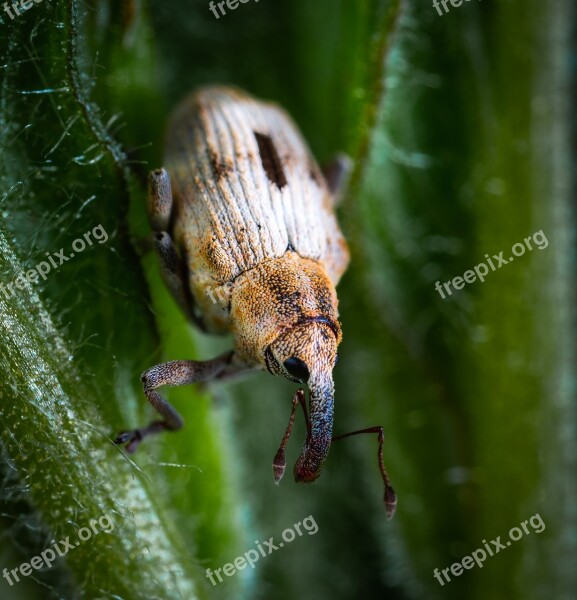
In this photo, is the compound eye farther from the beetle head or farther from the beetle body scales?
the beetle body scales

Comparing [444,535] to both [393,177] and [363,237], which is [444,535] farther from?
[393,177]

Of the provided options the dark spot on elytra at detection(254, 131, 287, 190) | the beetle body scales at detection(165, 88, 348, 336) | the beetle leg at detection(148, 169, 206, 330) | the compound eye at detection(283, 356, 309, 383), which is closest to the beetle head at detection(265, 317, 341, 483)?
the compound eye at detection(283, 356, 309, 383)

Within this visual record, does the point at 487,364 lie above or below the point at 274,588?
above

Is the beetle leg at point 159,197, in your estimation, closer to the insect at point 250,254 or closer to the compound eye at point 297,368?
the insect at point 250,254

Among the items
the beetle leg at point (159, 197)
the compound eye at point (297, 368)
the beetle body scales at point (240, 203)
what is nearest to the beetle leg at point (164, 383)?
the beetle body scales at point (240, 203)

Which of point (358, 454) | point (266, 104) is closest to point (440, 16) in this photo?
point (266, 104)

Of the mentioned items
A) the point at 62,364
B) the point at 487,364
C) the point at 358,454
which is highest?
the point at 62,364

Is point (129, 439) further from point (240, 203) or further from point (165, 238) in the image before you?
point (240, 203)
